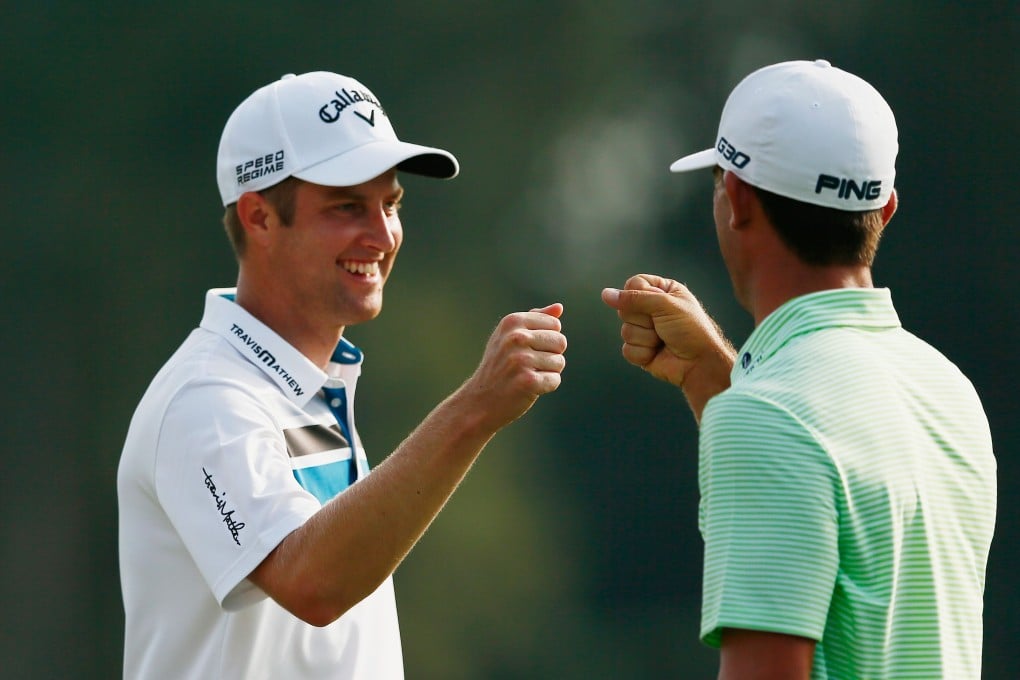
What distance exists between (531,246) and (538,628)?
1.25 meters

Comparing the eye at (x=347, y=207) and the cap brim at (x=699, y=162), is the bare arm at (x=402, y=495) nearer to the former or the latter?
the cap brim at (x=699, y=162)

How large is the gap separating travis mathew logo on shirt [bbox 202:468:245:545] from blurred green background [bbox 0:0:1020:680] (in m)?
2.54

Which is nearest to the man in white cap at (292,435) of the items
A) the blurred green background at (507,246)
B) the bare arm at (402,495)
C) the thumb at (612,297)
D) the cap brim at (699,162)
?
the bare arm at (402,495)

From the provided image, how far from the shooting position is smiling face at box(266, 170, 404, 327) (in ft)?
8.39

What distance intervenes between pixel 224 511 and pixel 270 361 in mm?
405

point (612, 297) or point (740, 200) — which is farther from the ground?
point (740, 200)

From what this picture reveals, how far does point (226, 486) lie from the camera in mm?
2076

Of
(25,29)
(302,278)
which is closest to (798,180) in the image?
(302,278)

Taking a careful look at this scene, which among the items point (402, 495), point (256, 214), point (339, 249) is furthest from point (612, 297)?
point (256, 214)

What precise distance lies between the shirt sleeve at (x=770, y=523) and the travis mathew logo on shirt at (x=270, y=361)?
1.07 m

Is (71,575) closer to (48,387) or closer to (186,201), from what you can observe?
(48,387)

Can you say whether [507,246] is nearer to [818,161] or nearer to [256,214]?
[256,214]

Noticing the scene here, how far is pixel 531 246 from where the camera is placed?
484 centimetres

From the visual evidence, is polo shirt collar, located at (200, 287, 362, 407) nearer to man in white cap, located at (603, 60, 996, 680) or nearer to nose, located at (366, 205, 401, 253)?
nose, located at (366, 205, 401, 253)
